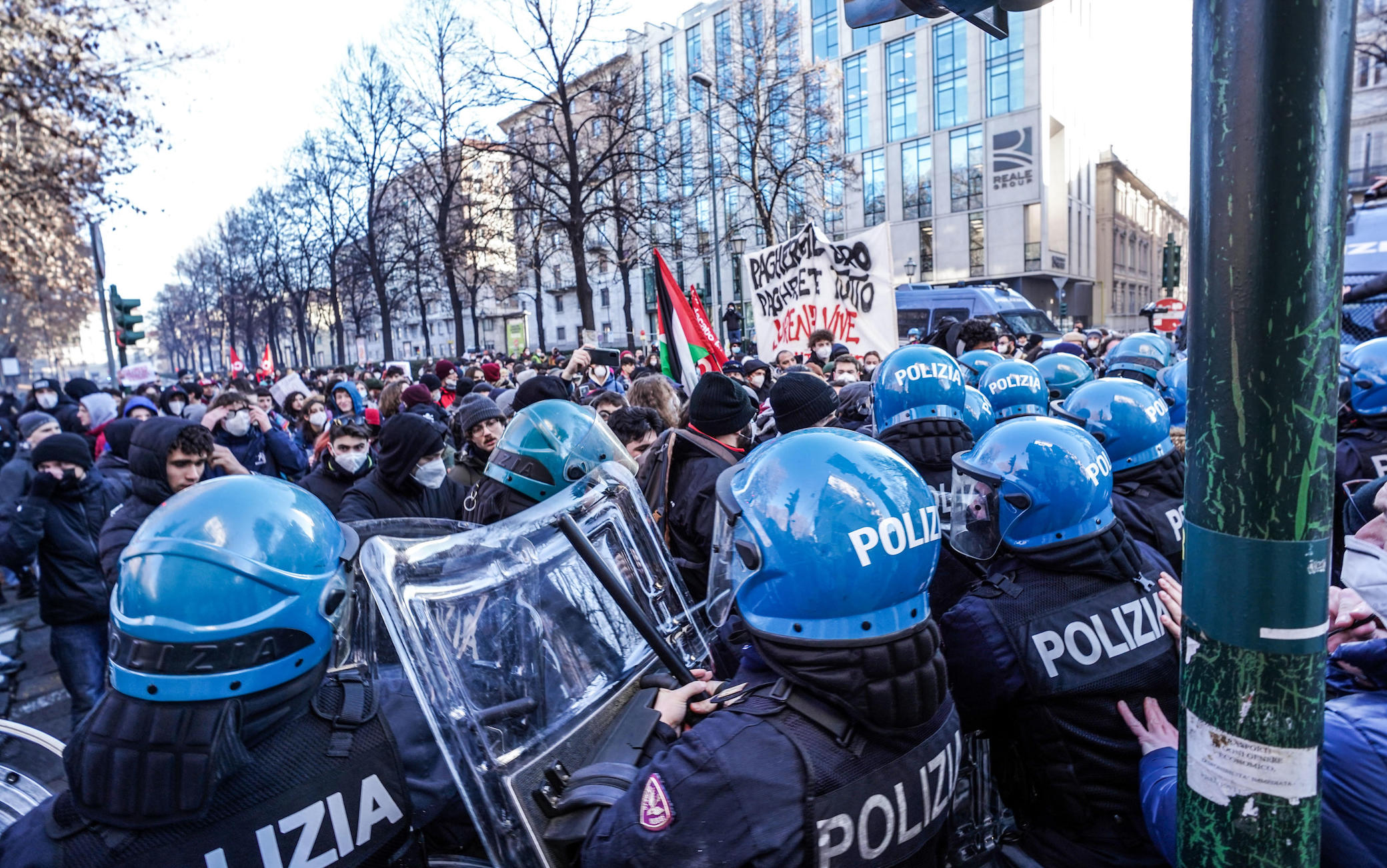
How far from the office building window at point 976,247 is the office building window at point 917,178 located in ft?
7.84

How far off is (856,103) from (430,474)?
45866mm

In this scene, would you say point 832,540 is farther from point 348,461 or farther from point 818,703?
point 348,461

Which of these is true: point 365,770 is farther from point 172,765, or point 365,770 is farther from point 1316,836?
point 1316,836

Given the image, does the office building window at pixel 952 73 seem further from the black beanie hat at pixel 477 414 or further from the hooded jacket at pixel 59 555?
the hooded jacket at pixel 59 555

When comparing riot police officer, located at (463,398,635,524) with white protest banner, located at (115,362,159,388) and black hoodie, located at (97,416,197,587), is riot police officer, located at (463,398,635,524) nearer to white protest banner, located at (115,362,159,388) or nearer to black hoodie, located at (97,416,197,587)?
black hoodie, located at (97,416,197,587)

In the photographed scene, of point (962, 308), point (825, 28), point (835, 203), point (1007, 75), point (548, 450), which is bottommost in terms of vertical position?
point (548, 450)

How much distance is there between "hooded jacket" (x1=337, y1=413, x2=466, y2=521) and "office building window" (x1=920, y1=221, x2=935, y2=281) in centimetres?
4228

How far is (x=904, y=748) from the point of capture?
155 centimetres

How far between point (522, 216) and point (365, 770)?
24.4 metres

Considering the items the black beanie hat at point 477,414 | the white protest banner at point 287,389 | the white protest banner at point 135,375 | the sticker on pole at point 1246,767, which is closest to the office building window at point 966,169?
the white protest banner at point 135,375

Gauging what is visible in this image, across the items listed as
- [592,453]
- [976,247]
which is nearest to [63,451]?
[592,453]

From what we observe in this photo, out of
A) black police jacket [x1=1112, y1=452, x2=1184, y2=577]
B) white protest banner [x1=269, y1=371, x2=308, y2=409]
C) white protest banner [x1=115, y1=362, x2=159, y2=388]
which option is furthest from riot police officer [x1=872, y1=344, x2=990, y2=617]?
white protest banner [x1=115, y1=362, x2=159, y2=388]

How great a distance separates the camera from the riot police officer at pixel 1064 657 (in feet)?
6.74

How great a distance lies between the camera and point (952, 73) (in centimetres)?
4066
